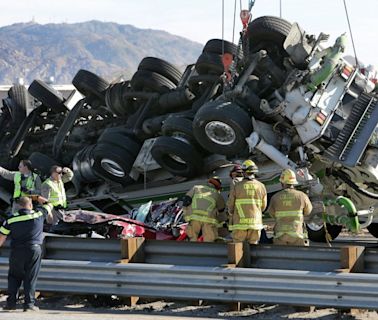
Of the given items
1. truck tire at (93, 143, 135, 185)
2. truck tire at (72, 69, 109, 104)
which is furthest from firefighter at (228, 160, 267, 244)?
truck tire at (72, 69, 109, 104)

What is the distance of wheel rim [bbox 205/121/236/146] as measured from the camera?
12.4 metres

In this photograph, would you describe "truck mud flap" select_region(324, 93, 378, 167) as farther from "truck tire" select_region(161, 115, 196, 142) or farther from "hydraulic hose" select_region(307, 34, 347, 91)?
"truck tire" select_region(161, 115, 196, 142)

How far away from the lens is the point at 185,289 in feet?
26.3

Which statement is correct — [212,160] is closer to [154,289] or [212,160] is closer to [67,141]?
[67,141]

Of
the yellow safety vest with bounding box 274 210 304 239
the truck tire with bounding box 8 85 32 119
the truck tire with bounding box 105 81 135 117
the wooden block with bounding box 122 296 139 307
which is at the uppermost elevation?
the truck tire with bounding box 8 85 32 119

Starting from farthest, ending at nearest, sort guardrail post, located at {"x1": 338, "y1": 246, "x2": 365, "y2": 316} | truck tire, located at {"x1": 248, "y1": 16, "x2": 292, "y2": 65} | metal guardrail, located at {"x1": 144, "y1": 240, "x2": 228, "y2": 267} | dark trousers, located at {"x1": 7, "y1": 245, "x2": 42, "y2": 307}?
truck tire, located at {"x1": 248, "y1": 16, "x2": 292, "y2": 65}, metal guardrail, located at {"x1": 144, "y1": 240, "x2": 228, "y2": 267}, dark trousers, located at {"x1": 7, "y1": 245, "x2": 42, "y2": 307}, guardrail post, located at {"x1": 338, "y1": 246, "x2": 365, "y2": 316}

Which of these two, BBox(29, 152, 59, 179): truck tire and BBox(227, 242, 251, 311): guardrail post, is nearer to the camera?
BBox(227, 242, 251, 311): guardrail post

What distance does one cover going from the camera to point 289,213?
9.01 m

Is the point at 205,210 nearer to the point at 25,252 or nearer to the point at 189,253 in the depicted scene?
the point at 189,253

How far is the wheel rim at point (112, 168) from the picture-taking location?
14.0 metres

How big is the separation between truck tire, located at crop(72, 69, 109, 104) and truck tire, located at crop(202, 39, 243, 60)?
2.28m

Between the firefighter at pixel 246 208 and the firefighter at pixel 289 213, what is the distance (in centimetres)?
16

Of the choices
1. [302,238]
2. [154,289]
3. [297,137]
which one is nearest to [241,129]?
[297,137]

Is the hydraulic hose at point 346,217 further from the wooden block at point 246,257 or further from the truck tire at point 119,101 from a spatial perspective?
the wooden block at point 246,257
